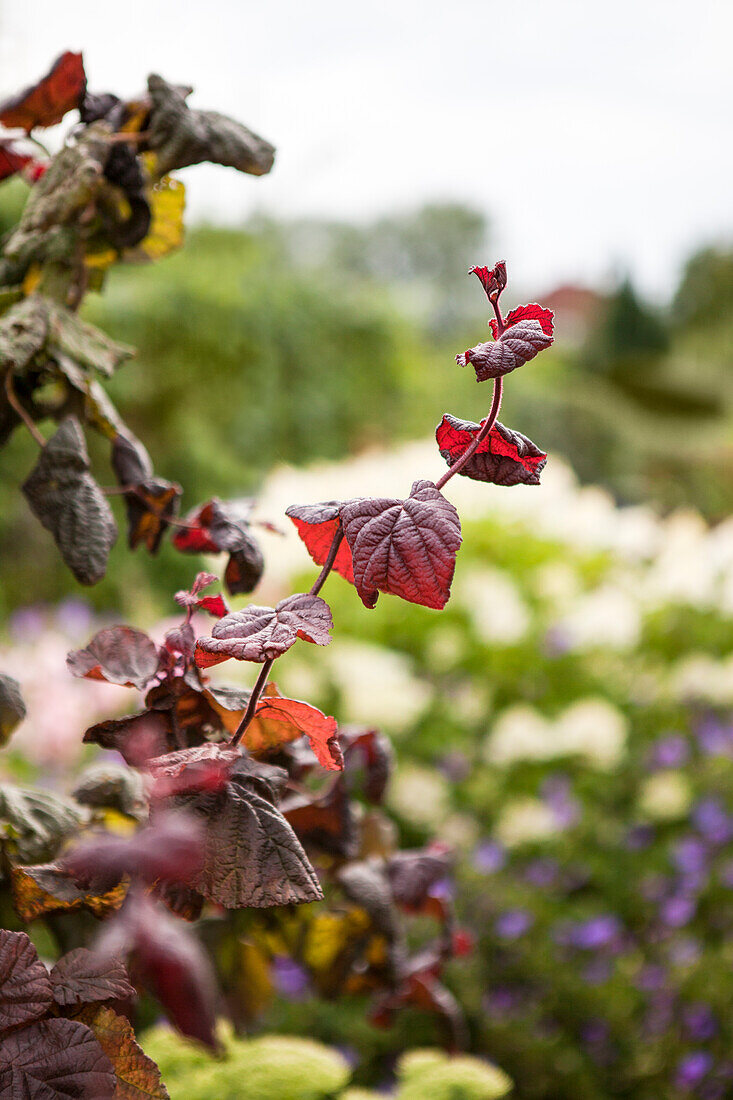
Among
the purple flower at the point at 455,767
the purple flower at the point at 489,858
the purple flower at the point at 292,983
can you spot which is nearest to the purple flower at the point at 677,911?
the purple flower at the point at 489,858

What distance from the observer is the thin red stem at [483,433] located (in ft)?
1.40

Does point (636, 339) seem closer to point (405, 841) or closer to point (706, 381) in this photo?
point (706, 381)

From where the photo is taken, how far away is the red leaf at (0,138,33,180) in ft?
2.12

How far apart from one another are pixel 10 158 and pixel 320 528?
37cm

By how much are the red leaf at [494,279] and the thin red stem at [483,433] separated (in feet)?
0.12

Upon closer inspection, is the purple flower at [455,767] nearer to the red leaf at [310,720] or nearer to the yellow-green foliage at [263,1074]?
the yellow-green foliage at [263,1074]

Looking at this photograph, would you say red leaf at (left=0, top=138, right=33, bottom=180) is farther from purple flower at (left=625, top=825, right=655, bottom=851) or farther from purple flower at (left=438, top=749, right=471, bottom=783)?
purple flower at (left=625, top=825, right=655, bottom=851)

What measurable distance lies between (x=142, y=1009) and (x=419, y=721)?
3.94ft

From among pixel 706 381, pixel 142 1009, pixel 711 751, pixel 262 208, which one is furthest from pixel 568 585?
pixel 706 381

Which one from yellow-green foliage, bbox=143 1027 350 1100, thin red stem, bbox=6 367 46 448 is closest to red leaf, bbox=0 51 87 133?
thin red stem, bbox=6 367 46 448

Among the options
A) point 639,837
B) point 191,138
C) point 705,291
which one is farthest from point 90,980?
point 705,291

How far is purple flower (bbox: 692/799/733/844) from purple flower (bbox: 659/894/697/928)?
0.14 metres

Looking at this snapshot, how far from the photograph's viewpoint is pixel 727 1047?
169 cm

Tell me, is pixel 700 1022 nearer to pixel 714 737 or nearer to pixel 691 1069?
pixel 691 1069
